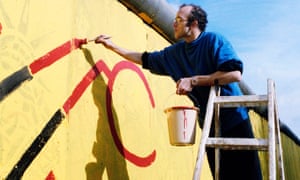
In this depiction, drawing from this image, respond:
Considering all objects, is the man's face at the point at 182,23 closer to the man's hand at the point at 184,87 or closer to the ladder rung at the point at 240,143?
the man's hand at the point at 184,87

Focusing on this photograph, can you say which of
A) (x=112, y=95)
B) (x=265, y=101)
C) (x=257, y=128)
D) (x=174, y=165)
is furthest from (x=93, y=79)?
(x=257, y=128)

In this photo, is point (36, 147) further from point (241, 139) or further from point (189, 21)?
point (189, 21)

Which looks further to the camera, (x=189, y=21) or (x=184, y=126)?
(x=189, y=21)

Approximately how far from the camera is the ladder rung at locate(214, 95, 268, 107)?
2.11m

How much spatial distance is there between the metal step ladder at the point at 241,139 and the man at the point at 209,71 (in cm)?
11

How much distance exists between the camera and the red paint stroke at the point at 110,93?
7.94 ft

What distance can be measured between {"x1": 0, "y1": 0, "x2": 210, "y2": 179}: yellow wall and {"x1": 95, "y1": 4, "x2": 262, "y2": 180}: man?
28 cm

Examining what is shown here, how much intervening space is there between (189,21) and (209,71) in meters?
0.43

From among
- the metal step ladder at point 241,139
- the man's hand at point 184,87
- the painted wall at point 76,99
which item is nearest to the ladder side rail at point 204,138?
the metal step ladder at point 241,139

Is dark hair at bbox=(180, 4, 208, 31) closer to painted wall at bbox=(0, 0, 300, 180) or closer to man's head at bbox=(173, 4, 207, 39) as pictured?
man's head at bbox=(173, 4, 207, 39)

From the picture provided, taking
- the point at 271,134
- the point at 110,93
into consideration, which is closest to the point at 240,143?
the point at 271,134

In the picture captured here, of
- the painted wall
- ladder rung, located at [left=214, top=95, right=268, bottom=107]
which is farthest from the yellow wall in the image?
ladder rung, located at [left=214, top=95, right=268, bottom=107]

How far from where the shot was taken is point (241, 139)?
1.97 m

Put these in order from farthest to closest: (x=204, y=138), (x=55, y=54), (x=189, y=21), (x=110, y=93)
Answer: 1. (x=110, y=93)
2. (x=189, y=21)
3. (x=55, y=54)
4. (x=204, y=138)
